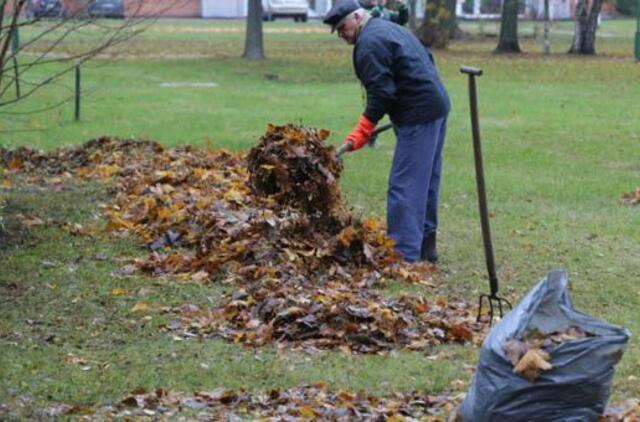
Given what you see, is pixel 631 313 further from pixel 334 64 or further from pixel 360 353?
pixel 334 64

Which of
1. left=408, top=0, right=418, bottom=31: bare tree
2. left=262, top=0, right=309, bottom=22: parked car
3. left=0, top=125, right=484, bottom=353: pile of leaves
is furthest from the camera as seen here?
left=262, top=0, right=309, bottom=22: parked car

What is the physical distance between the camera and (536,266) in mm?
10594

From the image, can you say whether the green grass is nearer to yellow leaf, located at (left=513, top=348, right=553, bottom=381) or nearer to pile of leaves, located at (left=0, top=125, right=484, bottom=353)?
pile of leaves, located at (left=0, top=125, right=484, bottom=353)

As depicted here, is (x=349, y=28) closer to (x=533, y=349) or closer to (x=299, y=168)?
(x=299, y=168)

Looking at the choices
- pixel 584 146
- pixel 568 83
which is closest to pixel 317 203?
pixel 584 146

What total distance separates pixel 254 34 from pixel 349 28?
28.2 m

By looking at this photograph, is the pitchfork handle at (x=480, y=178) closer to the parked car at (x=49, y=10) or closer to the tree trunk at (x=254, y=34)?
the parked car at (x=49, y=10)

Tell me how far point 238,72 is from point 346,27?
23.5m

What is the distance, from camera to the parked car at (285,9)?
67.5 m

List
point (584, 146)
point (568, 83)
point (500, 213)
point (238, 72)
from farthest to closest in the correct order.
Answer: point (238, 72), point (568, 83), point (584, 146), point (500, 213)

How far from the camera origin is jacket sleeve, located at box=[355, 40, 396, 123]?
999cm

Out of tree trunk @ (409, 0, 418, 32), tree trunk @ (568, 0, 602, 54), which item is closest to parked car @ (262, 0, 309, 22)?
tree trunk @ (409, 0, 418, 32)

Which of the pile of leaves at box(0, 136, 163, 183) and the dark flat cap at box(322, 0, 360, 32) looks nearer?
the dark flat cap at box(322, 0, 360, 32)

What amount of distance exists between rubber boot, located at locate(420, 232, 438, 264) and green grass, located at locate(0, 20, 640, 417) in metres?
0.10
